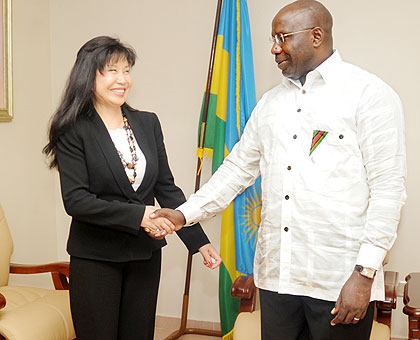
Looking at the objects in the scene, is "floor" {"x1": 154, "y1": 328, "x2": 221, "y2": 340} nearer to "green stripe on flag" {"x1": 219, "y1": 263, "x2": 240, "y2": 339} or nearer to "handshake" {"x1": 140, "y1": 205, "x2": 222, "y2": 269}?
"green stripe on flag" {"x1": 219, "y1": 263, "x2": 240, "y2": 339}

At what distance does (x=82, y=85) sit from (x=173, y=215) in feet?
2.01

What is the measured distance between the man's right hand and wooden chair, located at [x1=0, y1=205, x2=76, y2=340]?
90cm

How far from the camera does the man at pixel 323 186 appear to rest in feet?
5.86

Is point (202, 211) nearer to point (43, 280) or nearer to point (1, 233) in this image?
point (1, 233)

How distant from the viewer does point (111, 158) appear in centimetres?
220

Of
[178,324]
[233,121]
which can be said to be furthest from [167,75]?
[178,324]

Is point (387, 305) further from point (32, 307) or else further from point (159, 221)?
point (32, 307)

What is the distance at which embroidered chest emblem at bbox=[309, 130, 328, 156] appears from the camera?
188 centimetres

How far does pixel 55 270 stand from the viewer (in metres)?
3.13

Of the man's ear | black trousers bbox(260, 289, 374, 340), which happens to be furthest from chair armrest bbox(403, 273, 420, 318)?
the man's ear

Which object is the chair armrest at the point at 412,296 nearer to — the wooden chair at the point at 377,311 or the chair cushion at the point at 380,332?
the wooden chair at the point at 377,311

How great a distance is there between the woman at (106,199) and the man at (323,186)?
1.64 ft

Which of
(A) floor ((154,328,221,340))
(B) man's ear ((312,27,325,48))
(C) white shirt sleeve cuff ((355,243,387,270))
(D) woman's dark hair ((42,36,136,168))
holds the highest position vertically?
(B) man's ear ((312,27,325,48))

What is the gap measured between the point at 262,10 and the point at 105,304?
227 centimetres
